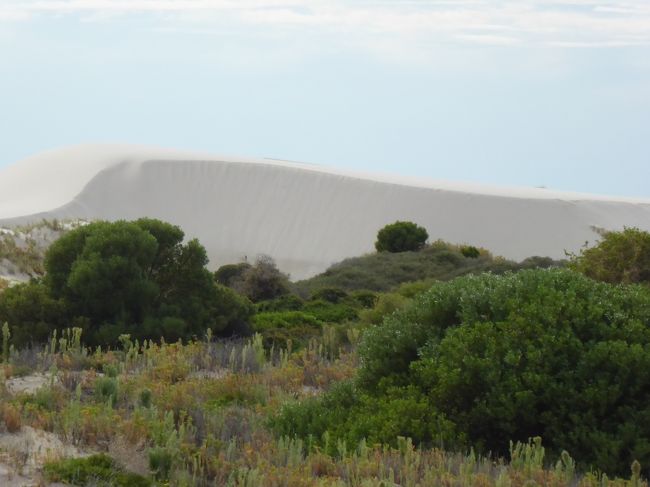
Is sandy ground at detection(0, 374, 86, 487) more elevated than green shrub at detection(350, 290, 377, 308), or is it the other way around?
sandy ground at detection(0, 374, 86, 487)

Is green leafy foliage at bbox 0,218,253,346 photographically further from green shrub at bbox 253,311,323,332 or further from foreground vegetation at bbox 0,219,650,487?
foreground vegetation at bbox 0,219,650,487

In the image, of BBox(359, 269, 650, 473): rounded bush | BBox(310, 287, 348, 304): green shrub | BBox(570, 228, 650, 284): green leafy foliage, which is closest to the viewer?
BBox(359, 269, 650, 473): rounded bush

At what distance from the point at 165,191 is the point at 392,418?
3355cm

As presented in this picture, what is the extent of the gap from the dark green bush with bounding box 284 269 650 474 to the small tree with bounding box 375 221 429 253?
21.0 m

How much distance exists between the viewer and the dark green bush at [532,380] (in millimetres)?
7051

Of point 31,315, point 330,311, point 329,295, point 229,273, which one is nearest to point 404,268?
point 229,273

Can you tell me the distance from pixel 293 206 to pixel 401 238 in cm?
1083

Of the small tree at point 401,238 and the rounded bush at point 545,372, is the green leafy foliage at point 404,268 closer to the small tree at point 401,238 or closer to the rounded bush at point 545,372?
the small tree at point 401,238

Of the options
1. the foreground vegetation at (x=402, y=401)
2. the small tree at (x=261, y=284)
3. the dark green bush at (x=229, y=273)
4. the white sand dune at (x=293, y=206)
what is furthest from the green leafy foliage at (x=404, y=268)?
the foreground vegetation at (x=402, y=401)

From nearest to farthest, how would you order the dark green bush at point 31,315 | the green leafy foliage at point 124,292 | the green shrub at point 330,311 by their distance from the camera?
the dark green bush at point 31,315, the green leafy foliage at point 124,292, the green shrub at point 330,311

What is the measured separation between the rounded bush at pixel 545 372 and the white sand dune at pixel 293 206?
26.1 metres

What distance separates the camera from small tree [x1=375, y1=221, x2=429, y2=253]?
95.0 feet

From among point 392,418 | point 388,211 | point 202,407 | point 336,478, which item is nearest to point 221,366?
point 202,407

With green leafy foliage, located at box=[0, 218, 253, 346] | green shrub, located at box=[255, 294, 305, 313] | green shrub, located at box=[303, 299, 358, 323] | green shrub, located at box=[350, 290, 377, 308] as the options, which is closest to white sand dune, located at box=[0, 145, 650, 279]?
green shrub, located at box=[350, 290, 377, 308]
